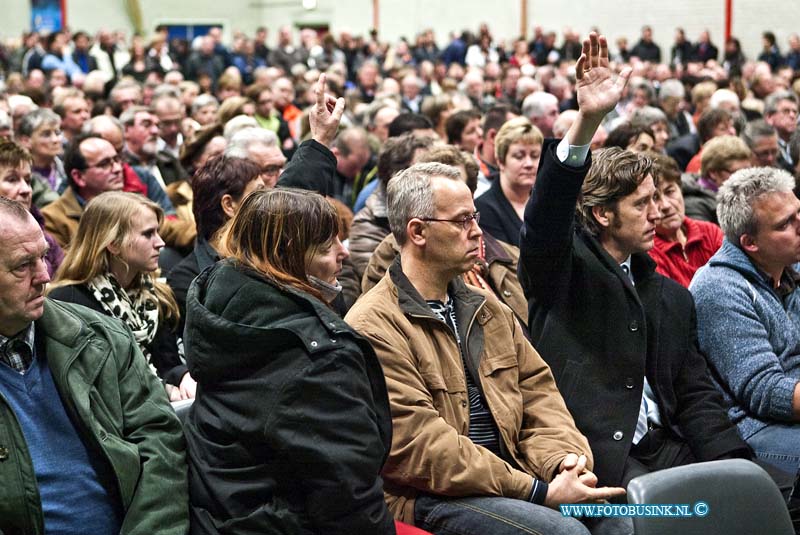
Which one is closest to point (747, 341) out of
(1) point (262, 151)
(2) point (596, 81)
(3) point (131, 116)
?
(2) point (596, 81)

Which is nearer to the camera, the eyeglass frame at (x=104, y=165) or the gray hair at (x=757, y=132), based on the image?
the eyeglass frame at (x=104, y=165)

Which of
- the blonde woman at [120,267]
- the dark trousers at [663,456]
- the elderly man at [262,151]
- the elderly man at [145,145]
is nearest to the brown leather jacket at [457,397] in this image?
the dark trousers at [663,456]

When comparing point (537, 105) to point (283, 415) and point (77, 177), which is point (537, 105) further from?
point (283, 415)

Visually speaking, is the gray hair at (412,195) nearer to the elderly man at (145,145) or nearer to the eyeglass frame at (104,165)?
the eyeglass frame at (104,165)

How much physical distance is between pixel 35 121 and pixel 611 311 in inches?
175

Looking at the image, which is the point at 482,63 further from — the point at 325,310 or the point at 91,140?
the point at 325,310

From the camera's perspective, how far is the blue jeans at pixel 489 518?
2.71 meters

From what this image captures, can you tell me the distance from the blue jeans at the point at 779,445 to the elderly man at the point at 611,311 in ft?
0.28

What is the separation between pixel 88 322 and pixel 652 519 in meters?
1.42

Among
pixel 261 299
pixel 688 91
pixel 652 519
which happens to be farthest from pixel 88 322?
pixel 688 91

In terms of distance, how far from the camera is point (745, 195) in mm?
3783

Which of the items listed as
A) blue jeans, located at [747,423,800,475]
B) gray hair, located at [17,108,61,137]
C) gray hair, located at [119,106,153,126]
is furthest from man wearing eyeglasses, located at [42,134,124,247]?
blue jeans, located at [747,423,800,475]

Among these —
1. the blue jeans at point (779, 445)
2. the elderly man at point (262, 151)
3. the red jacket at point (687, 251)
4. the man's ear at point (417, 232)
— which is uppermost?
the man's ear at point (417, 232)

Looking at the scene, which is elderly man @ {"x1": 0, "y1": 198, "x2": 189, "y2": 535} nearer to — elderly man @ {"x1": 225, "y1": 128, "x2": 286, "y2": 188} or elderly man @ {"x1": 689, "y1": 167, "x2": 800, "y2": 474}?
elderly man @ {"x1": 689, "y1": 167, "x2": 800, "y2": 474}
